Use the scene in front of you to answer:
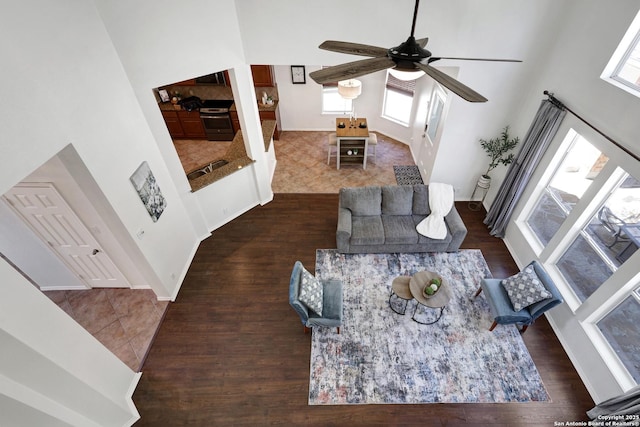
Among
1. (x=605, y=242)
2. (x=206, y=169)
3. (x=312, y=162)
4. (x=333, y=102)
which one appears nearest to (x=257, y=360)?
(x=206, y=169)

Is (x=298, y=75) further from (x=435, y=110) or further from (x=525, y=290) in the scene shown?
(x=525, y=290)

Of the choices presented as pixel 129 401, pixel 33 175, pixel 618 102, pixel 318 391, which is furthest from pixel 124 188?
pixel 618 102

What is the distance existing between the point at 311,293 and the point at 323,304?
33cm

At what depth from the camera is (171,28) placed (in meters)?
3.76

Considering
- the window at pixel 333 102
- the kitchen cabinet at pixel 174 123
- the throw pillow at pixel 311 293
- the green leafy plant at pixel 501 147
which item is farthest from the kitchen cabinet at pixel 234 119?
the green leafy plant at pixel 501 147

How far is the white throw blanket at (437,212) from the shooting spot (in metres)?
5.23

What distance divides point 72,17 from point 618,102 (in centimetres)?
580

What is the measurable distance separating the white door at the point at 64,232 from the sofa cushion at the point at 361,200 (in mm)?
3858

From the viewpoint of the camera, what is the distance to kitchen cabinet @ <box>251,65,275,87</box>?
7.75 m

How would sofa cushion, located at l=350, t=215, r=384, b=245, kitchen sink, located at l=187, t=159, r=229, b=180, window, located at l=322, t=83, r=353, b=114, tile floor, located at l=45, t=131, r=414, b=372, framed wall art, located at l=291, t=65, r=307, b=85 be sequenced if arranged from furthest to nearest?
window, located at l=322, t=83, r=353, b=114 < framed wall art, located at l=291, t=65, r=307, b=85 < kitchen sink, located at l=187, t=159, r=229, b=180 < sofa cushion, located at l=350, t=215, r=384, b=245 < tile floor, located at l=45, t=131, r=414, b=372

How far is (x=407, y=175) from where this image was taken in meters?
7.38

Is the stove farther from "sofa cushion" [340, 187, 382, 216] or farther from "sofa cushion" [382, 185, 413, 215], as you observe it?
"sofa cushion" [382, 185, 413, 215]

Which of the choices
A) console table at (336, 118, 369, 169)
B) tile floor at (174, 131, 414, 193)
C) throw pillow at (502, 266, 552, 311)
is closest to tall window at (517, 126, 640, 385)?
throw pillow at (502, 266, 552, 311)

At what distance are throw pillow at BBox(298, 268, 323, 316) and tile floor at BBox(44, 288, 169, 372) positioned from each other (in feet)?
7.73
